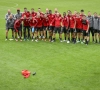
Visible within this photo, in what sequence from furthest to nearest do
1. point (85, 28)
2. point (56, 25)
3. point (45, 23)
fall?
point (45, 23), point (56, 25), point (85, 28)

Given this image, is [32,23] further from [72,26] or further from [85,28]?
[85,28]

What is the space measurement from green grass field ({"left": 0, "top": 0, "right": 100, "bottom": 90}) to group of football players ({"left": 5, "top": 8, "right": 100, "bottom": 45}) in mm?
896

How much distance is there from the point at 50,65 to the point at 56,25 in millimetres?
5849

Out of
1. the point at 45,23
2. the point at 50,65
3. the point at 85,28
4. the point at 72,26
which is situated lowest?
the point at 50,65

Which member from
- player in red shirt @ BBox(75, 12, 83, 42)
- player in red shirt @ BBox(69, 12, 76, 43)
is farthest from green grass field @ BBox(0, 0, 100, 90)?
player in red shirt @ BBox(75, 12, 83, 42)

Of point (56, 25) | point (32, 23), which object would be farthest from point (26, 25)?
point (56, 25)

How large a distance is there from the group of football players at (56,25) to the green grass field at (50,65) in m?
0.90

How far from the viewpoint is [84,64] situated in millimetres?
15531

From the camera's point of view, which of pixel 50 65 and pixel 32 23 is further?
pixel 32 23

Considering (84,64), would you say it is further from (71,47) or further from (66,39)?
(66,39)

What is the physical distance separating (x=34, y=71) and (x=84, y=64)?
2.82m

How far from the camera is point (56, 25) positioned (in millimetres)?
20578

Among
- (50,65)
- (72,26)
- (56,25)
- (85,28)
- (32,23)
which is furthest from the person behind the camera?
(32,23)

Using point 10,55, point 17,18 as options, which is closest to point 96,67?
point 10,55
